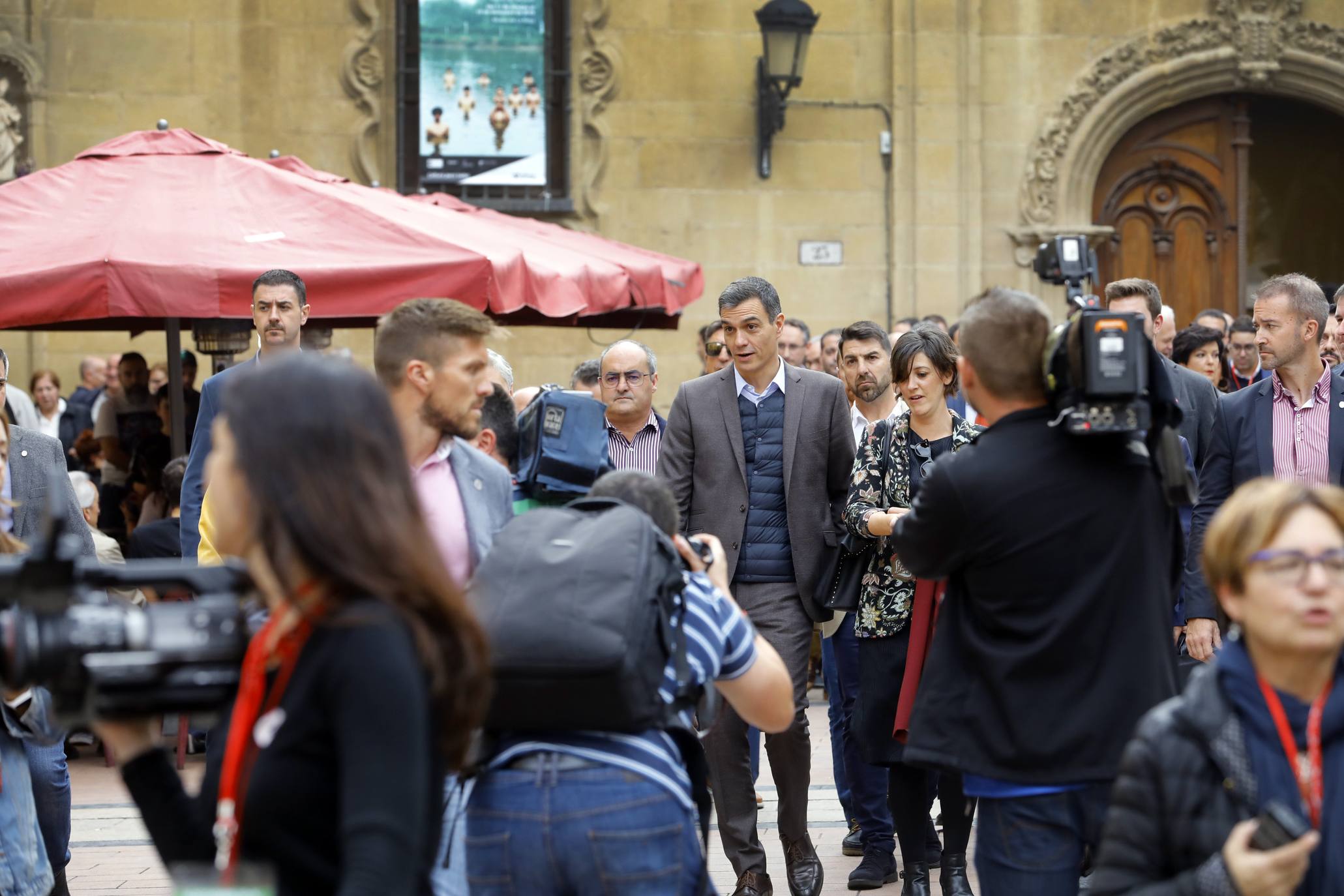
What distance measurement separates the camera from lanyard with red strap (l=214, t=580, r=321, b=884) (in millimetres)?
2213

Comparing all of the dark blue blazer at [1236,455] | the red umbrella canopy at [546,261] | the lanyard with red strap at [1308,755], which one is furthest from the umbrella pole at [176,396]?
the lanyard with red strap at [1308,755]

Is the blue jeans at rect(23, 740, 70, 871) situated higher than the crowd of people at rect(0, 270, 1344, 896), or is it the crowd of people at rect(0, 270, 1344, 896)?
Result: the crowd of people at rect(0, 270, 1344, 896)

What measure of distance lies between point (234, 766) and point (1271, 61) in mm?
13652

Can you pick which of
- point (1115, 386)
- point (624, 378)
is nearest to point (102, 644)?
point (1115, 386)

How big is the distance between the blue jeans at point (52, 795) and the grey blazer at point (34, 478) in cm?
75

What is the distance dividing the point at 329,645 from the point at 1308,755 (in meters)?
1.59

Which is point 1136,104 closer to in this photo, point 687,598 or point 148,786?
point 687,598

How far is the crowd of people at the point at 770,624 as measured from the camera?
220 centimetres

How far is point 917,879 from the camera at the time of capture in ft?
18.9

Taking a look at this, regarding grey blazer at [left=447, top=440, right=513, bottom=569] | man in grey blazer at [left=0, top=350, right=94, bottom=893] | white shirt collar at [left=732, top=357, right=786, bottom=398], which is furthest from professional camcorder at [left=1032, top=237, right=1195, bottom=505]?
man in grey blazer at [left=0, top=350, right=94, bottom=893]

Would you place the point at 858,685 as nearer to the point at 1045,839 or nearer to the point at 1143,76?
the point at 1045,839

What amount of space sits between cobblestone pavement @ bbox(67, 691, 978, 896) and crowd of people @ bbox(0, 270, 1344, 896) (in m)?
0.22

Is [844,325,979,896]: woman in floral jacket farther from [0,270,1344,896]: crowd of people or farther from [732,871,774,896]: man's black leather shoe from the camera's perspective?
[732,871,774,896]: man's black leather shoe

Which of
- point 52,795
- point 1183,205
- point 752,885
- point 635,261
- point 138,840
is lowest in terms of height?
point 138,840
